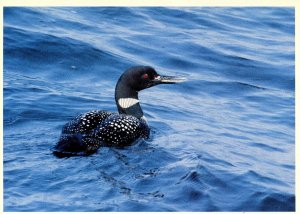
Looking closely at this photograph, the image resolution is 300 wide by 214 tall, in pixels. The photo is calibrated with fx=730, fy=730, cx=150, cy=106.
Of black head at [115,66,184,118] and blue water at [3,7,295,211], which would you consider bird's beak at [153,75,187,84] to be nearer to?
black head at [115,66,184,118]

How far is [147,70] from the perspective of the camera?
694 centimetres

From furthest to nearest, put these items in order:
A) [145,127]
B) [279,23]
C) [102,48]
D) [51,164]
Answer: [279,23] → [102,48] → [145,127] → [51,164]

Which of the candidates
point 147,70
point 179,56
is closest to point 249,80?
point 179,56

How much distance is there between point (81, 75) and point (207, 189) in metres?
3.65

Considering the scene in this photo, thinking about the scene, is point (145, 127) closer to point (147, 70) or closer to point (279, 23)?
point (147, 70)

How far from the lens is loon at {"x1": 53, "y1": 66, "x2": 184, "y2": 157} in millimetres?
5887

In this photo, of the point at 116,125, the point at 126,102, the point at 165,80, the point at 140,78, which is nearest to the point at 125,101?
the point at 126,102

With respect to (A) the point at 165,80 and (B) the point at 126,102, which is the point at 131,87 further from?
(A) the point at 165,80

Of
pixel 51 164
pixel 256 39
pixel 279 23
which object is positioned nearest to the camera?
pixel 51 164

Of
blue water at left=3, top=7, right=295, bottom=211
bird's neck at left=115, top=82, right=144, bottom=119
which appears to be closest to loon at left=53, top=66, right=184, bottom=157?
bird's neck at left=115, top=82, right=144, bottom=119

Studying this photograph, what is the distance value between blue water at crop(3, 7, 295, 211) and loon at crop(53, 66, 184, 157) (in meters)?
0.12

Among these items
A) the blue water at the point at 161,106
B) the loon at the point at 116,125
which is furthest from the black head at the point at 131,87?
the blue water at the point at 161,106

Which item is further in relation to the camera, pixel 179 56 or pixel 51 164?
pixel 179 56

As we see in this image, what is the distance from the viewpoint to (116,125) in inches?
242
